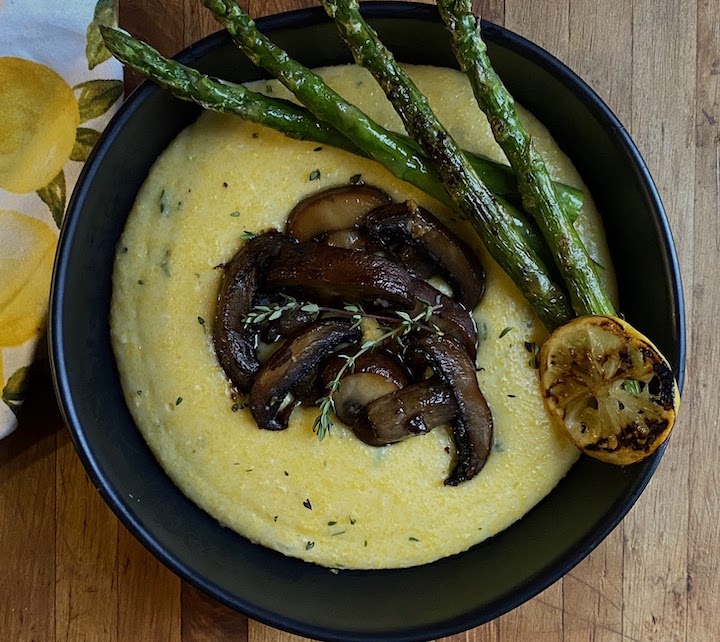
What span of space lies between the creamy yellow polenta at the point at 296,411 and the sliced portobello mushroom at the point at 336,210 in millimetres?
89

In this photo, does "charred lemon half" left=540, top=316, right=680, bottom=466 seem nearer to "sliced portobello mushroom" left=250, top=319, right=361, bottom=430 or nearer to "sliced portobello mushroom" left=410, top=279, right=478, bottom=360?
"sliced portobello mushroom" left=410, top=279, right=478, bottom=360

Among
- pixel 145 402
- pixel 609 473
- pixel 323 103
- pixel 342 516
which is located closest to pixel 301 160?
pixel 323 103

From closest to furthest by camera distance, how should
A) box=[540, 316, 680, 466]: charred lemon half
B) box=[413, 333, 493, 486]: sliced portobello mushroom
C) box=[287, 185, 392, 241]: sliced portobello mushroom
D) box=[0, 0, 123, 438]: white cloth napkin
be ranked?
box=[540, 316, 680, 466]: charred lemon half → box=[413, 333, 493, 486]: sliced portobello mushroom → box=[287, 185, 392, 241]: sliced portobello mushroom → box=[0, 0, 123, 438]: white cloth napkin

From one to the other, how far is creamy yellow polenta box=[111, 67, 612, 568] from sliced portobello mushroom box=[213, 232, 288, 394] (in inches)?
2.6

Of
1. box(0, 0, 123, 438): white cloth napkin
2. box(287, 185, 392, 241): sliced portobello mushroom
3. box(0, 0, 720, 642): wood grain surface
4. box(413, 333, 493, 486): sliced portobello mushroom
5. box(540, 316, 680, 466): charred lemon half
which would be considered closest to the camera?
box(540, 316, 680, 466): charred lemon half

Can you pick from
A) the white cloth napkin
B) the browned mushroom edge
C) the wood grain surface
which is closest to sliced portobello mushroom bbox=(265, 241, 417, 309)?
the browned mushroom edge

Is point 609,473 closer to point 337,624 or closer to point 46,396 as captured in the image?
point 337,624

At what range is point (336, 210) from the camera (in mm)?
2881

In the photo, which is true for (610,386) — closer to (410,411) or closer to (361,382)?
(410,411)

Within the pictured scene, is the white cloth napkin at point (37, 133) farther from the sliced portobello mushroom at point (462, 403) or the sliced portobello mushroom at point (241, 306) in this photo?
the sliced portobello mushroom at point (462, 403)

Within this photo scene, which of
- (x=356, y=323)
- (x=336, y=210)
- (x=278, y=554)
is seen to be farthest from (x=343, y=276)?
(x=278, y=554)

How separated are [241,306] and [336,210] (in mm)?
462

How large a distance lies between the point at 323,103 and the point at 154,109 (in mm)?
631

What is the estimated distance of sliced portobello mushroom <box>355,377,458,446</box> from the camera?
281 cm
